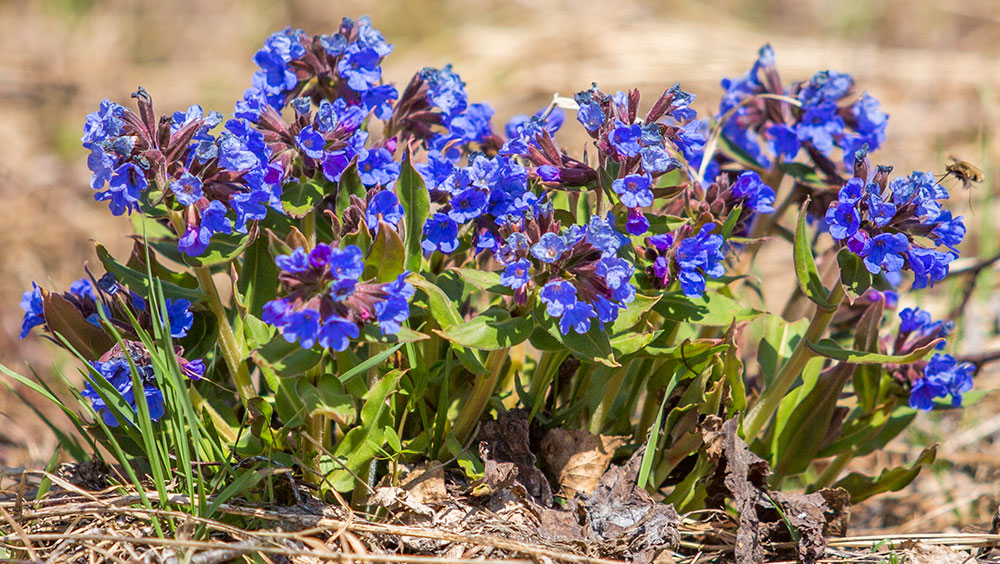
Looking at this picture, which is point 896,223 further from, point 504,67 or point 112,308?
point 504,67

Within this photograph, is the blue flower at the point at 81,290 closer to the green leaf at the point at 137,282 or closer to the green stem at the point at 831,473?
the green leaf at the point at 137,282

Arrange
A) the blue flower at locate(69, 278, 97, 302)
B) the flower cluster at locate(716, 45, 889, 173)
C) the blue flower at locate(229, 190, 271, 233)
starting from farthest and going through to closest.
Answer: the flower cluster at locate(716, 45, 889, 173)
the blue flower at locate(69, 278, 97, 302)
the blue flower at locate(229, 190, 271, 233)

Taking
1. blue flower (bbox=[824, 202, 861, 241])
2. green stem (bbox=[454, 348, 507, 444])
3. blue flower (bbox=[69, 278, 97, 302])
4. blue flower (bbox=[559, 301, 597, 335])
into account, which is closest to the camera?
blue flower (bbox=[559, 301, 597, 335])

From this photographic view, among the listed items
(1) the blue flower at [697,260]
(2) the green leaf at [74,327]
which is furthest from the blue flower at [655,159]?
(2) the green leaf at [74,327]

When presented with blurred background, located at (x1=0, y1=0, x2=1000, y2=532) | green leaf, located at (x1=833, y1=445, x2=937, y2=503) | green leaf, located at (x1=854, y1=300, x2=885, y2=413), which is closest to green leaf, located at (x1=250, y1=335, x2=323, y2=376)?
green leaf, located at (x1=854, y1=300, x2=885, y2=413)

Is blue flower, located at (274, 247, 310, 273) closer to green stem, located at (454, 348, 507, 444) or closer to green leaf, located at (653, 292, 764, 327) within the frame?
green stem, located at (454, 348, 507, 444)

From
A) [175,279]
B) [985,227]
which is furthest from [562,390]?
[985,227]

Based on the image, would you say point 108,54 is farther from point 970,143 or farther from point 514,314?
point 970,143
